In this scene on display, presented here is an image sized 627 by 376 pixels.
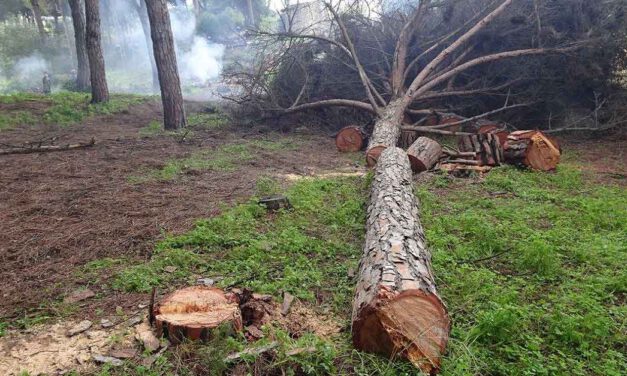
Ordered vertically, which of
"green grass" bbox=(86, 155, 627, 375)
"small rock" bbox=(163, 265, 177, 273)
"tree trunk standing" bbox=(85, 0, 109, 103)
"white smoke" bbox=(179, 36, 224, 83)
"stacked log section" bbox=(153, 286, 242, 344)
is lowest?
"green grass" bbox=(86, 155, 627, 375)

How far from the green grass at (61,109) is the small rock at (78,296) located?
10083mm

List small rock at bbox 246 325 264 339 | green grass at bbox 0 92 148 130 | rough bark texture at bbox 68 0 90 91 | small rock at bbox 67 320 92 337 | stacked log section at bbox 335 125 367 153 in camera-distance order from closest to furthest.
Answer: small rock at bbox 246 325 264 339 < small rock at bbox 67 320 92 337 < stacked log section at bbox 335 125 367 153 < green grass at bbox 0 92 148 130 < rough bark texture at bbox 68 0 90 91

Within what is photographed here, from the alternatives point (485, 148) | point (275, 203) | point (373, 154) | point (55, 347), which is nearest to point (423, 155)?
point (373, 154)

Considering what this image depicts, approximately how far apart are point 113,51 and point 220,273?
1827 inches

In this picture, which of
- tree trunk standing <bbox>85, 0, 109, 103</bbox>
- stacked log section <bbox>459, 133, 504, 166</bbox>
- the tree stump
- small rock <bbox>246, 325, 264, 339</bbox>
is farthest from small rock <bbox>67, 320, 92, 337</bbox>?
tree trunk standing <bbox>85, 0, 109, 103</bbox>

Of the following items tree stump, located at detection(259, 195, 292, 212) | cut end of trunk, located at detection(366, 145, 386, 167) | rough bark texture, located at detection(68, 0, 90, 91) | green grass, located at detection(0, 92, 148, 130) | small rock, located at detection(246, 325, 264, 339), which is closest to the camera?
small rock, located at detection(246, 325, 264, 339)

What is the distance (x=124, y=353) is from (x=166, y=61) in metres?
9.94

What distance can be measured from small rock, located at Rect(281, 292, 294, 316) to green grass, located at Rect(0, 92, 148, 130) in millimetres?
11126

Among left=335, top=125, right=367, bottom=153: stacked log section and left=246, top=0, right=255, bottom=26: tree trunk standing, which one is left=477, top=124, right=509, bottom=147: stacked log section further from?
left=246, top=0, right=255, bottom=26: tree trunk standing

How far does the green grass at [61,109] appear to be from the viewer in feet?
38.1

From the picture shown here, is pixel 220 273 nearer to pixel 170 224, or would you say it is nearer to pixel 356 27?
pixel 170 224

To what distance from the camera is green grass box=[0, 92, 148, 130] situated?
11.6 metres

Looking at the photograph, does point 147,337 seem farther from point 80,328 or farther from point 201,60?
point 201,60

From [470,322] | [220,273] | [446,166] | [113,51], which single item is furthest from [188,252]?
[113,51]
